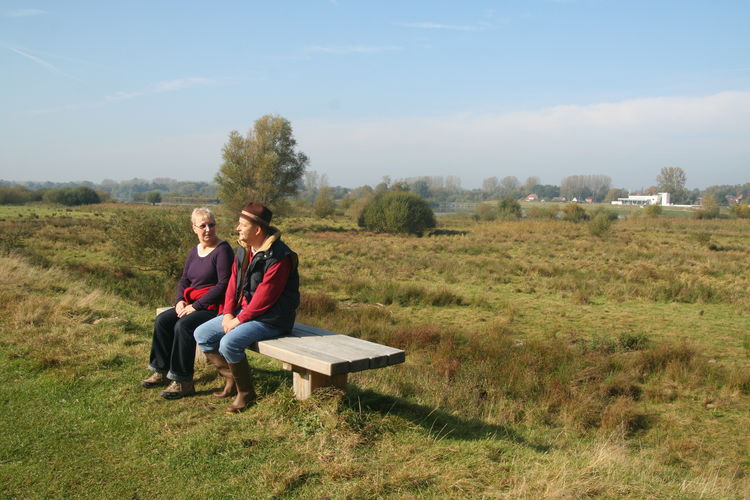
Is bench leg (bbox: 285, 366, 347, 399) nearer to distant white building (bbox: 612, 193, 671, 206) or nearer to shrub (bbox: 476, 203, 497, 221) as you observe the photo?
shrub (bbox: 476, 203, 497, 221)

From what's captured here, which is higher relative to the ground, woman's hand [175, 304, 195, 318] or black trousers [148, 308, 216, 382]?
woman's hand [175, 304, 195, 318]

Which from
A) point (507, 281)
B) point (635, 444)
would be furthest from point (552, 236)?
A: point (635, 444)

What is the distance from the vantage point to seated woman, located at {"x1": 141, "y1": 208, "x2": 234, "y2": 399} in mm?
4789

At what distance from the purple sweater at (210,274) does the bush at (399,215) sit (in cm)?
3873

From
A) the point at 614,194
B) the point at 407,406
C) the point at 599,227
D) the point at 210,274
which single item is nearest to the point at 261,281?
the point at 210,274

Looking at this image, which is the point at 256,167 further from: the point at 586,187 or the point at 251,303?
the point at 586,187

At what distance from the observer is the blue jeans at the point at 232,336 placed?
14.5 ft

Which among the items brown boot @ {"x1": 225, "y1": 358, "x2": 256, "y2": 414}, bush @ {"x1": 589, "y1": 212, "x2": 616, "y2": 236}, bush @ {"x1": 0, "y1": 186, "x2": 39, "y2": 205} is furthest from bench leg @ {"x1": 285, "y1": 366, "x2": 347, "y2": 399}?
bush @ {"x1": 0, "y1": 186, "x2": 39, "y2": 205}

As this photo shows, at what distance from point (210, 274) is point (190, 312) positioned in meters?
0.41

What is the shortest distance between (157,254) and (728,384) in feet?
42.9

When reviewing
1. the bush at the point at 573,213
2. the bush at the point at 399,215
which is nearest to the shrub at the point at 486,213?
the bush at the point at 573,213

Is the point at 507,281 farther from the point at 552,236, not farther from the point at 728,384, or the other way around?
the point at 552,236

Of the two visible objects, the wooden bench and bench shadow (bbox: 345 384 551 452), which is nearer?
the wooden bench

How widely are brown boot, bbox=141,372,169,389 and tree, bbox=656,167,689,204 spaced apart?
488 feet
